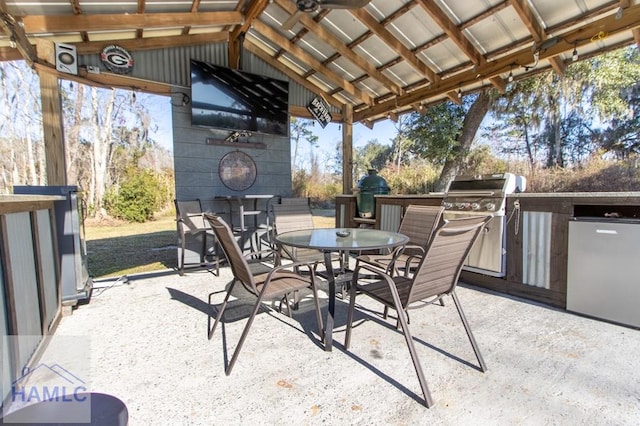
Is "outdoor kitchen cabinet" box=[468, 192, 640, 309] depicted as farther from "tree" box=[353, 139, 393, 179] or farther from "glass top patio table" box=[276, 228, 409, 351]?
"tree" box=[353, 139, 393, 179]

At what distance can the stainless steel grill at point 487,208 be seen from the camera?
337cm

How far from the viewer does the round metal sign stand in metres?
4.38

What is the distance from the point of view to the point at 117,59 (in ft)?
14.6

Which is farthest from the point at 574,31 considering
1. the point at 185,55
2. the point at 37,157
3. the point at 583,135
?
the point at 37,157

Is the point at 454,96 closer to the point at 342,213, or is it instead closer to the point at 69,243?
the point at 342,213

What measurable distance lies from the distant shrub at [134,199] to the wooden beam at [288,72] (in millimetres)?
7081

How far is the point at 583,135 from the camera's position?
9.68 meters

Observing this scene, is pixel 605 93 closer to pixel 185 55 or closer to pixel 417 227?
pixel 417 227

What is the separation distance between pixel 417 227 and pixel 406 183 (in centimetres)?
658

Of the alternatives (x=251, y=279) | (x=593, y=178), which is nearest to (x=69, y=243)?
(x=251, y=279)

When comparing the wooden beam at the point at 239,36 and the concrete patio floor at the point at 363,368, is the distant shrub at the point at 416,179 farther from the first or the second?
the concrete patio floor at the point at 363,368

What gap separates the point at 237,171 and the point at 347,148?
230cm

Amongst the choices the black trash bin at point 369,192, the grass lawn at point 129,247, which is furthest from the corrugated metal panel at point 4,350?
the black trash bin at point 369,192

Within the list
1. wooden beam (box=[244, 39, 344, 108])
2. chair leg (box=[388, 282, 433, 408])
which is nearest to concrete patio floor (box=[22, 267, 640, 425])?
chair leg (box=[388, 282, 433, 408])
